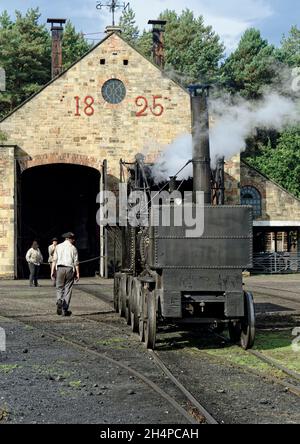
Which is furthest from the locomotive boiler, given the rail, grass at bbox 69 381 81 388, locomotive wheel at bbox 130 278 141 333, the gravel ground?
the rail

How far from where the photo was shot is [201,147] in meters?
10.5

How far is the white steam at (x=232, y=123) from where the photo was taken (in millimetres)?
13547

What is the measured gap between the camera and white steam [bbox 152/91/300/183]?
1355 centimetres

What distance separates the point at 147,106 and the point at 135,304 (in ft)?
63.7

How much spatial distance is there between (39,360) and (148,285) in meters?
2.29

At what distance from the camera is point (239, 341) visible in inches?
413

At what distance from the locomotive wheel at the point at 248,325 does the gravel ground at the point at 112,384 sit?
2.44ft

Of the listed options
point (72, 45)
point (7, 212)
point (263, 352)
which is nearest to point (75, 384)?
point (263, 352)

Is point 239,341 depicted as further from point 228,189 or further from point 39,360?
point 228,189

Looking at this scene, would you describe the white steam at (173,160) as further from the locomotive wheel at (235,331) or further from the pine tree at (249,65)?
the pine tree at (249,65)

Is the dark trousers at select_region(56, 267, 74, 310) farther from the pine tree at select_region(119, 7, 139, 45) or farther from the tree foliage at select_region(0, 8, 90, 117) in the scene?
the pine tree at select_region(119, 7, 139, 45)

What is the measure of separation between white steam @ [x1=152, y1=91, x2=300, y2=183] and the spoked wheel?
2139 millimetres

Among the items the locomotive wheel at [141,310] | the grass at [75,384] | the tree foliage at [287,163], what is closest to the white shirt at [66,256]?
the locomotive wheel at [141,310]

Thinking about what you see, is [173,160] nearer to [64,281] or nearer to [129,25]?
[64,281]
